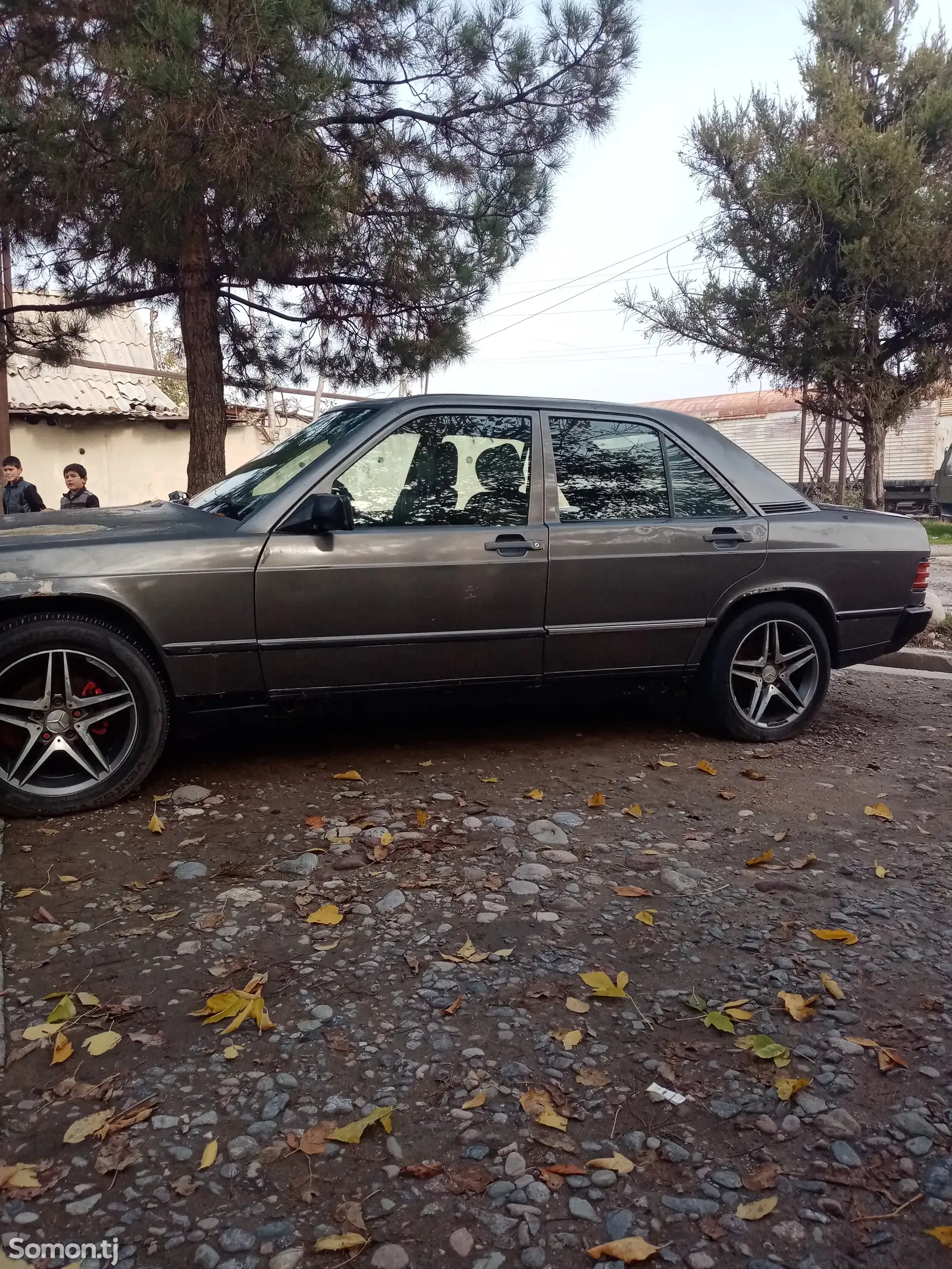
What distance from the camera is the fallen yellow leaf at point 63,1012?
264 centimetres

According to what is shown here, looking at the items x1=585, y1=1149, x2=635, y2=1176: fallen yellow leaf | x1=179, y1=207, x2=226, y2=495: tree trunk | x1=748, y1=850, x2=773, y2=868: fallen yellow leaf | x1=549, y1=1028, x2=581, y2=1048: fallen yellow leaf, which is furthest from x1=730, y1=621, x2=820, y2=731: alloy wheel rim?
x1=179, y1=207, x2=226, y2=495: tree trunk

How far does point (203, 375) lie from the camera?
9.68m

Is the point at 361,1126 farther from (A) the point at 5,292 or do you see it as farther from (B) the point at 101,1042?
(A) the point at 5,292

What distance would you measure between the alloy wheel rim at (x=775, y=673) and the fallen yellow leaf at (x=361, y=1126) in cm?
340

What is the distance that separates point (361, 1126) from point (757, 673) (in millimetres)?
3602

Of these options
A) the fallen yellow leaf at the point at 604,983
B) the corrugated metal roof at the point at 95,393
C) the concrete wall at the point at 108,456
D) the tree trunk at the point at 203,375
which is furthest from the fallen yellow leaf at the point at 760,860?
the concrete wall at the point at 108,456

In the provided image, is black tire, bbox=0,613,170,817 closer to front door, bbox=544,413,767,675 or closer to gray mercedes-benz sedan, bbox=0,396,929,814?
gray mercedes-benz sedan, bbox=0,396,929,814

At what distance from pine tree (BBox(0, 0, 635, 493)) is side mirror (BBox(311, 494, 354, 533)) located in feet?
12.5

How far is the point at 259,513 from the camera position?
14.4ft

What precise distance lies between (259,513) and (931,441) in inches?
1273

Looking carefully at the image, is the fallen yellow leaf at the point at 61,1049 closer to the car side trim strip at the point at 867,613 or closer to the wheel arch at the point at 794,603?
the wheel arch at the point at 794,603

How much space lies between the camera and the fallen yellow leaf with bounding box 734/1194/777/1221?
198 cm

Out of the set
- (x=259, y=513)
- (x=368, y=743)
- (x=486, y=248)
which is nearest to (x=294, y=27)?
(x=486, y=248)

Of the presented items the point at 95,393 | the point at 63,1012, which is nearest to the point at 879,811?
the point at 63,1012
